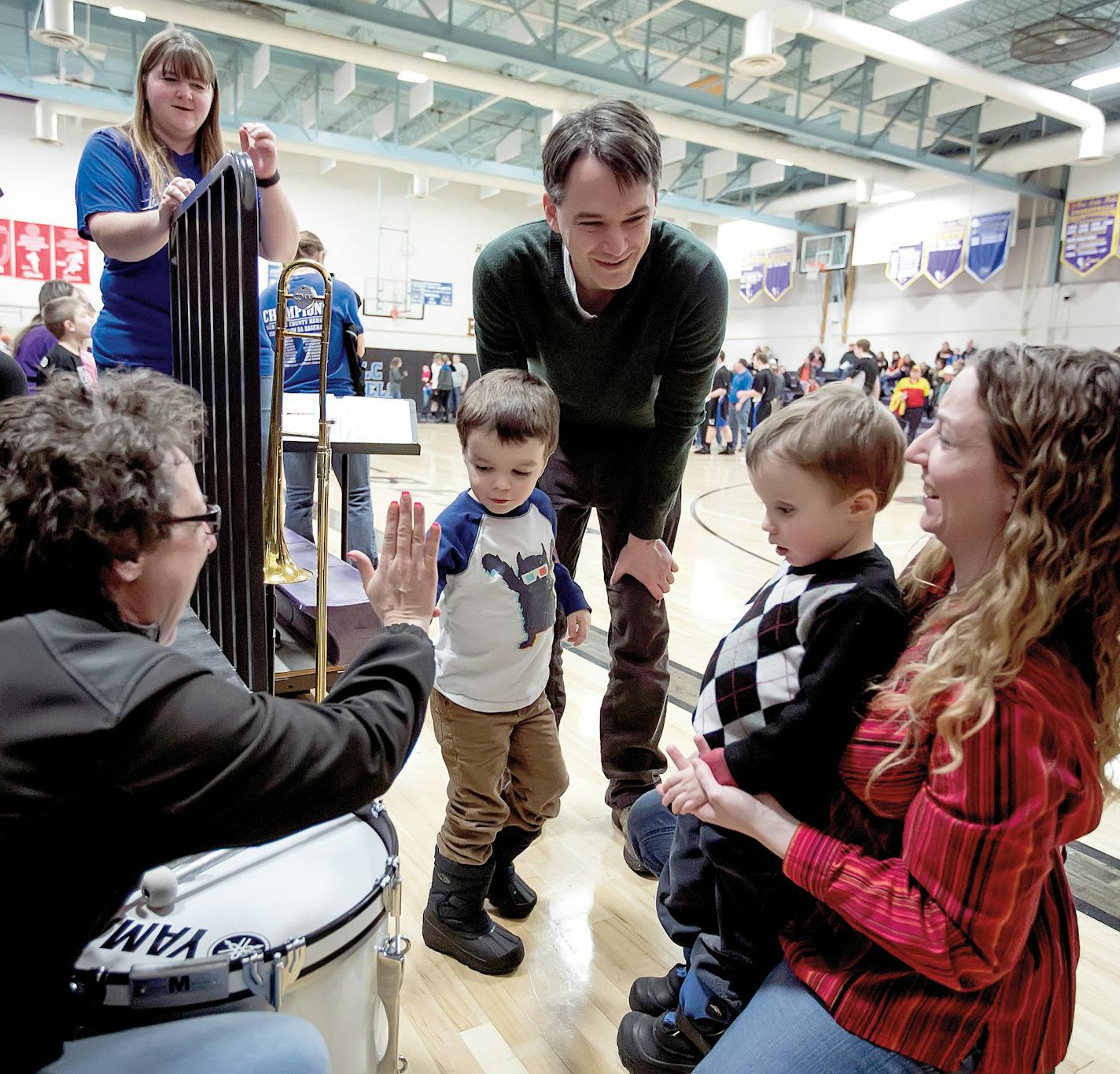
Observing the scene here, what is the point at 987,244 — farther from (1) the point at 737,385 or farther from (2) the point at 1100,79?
(1) the point at 737,385

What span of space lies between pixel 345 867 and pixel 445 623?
704 millimetres

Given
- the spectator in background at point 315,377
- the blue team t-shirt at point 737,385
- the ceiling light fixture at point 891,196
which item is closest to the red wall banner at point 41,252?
the blue team t-shirt at point 737,385

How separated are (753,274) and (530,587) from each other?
1907 centimetres

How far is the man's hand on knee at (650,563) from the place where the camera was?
2.18 m

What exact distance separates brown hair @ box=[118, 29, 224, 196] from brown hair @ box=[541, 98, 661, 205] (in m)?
0.89

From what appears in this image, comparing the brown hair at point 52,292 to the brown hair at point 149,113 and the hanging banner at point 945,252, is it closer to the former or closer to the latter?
the brown hair at point 149,113

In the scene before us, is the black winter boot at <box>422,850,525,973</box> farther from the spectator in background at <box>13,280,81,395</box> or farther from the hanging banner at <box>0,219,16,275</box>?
the hanging banner at <box>0,219,16,275</box>

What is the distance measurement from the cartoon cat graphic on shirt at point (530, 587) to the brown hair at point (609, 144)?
0.72m

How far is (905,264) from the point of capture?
16.0m

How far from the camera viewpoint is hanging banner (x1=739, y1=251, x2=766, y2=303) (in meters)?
19.1

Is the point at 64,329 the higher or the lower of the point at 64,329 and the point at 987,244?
the lower

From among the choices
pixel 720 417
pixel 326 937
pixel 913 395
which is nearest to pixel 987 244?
pixel 913 395

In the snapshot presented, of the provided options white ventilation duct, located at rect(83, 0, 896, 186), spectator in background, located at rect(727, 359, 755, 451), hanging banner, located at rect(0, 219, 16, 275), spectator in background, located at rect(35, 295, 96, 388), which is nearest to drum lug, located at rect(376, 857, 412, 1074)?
spectator in background, located at rect(35, 295, 96, 388)

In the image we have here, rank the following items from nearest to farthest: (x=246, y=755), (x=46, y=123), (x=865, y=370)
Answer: (x=246, y=755), (x=865, y=370), (x=46, y=123)
